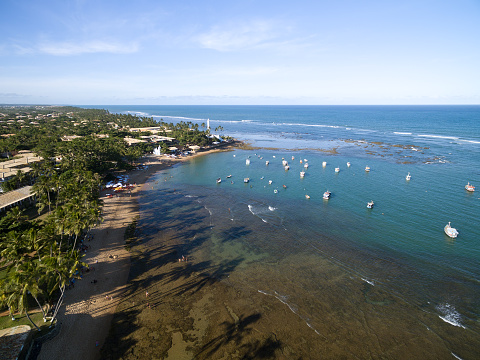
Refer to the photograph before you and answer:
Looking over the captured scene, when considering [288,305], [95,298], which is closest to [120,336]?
[95,298]

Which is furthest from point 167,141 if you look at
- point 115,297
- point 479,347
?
point 479,347

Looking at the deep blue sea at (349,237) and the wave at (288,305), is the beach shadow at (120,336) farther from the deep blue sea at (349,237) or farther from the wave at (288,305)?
the wave at (288,305)

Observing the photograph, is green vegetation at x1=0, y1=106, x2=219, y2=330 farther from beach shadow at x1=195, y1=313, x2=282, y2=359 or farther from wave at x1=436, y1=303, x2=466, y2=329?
wave at x1=436, y1=303, x2=466, y2=329

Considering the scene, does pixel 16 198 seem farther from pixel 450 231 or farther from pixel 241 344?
pixel 450 231

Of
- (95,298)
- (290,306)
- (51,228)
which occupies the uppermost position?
(51,228)

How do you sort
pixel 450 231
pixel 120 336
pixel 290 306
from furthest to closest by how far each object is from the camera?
1. pixel 450 231
2. pixel 290 306
3. pixel 120 336

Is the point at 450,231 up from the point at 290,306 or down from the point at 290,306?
up

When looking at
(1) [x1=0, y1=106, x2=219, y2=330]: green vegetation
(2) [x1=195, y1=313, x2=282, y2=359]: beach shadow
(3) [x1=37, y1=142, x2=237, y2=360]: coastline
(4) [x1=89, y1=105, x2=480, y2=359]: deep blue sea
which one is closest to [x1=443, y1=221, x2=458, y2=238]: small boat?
(4) [x1=89, y1=105, x2=480, y2=359]: deep blue sea
